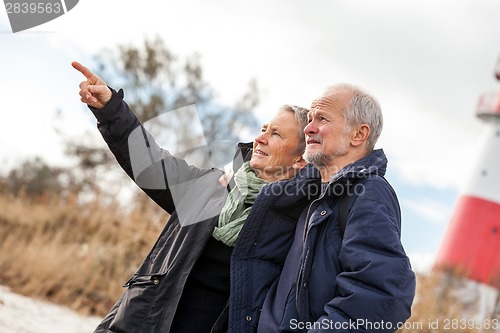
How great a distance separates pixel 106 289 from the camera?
6.99 meters

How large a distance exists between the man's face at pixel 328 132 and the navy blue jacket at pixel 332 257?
0.12m

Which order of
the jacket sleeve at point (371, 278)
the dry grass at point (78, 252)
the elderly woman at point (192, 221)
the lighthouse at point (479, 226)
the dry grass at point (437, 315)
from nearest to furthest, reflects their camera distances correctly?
the jacket sleeve at point (371, 278), the elderly woman at point (192, 221), the dry grass at point (437, 315), the dry grass at point (78, 252), the lighthouse at point (479, 226)

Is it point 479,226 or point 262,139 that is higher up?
point 262,139

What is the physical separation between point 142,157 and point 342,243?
43.0 inches

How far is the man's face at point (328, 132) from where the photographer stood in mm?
2381

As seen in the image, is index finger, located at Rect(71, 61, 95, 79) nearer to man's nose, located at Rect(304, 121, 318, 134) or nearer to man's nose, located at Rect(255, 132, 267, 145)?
man's nose, located at Rect(255, 132, 267, 145)

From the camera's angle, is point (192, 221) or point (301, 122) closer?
point (192, 221)

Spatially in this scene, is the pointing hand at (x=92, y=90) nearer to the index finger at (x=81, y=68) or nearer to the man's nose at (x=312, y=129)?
the index finger at (x=81, y=68)

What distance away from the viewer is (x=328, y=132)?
2400 mm

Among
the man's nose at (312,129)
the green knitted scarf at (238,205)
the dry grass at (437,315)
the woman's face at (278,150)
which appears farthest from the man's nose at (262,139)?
the dry grass at (437,315)

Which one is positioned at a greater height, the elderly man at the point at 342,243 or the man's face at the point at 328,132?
the man's face at the point at 328,132

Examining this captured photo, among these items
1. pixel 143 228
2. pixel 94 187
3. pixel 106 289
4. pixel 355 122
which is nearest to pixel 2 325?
pixel 106 289

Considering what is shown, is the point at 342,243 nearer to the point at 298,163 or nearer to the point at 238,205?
the point at 238,205

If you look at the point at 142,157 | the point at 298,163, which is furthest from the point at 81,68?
the point at 298,163
